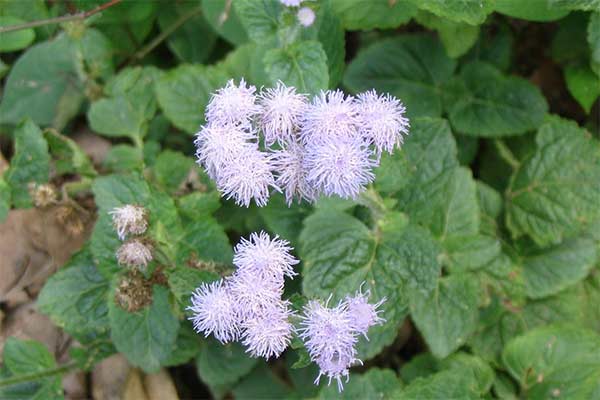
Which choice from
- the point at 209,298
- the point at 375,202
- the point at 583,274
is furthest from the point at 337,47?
the point at 583,274

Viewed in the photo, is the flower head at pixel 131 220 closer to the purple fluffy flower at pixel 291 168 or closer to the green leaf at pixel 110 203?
the green leaf at pixel 110 203

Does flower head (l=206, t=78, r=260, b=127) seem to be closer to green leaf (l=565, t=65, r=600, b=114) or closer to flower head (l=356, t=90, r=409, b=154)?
flower head (l=356, t=90, r=409, b=154)

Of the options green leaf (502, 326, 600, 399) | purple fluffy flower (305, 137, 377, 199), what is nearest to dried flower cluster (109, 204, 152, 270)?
purple fluffy flower (305, 137, 377, 199)

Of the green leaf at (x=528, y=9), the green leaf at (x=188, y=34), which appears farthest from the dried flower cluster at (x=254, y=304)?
the green leaf at (x=188, y=34)

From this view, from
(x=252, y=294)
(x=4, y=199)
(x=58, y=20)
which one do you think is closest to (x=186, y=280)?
(x=252, y=294)

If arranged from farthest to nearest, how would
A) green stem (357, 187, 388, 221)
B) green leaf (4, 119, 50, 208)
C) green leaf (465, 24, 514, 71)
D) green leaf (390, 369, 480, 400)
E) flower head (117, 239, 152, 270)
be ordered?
green leaf (465, 24, 514, 71)
green leaf (4, 119, 50, 208)
green leaf (390, 369, 480, 400)
green stem (357, 187, 388, 221)
flower head (117, 239, 152, 270)

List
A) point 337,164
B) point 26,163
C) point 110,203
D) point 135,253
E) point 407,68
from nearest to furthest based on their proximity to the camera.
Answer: point 337,164 → point 135,253 → point 110,203 → point 26,163 → point 407,68

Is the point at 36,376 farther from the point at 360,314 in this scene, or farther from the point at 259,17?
the point at 259,17

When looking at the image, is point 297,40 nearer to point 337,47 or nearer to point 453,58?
point 337,47
